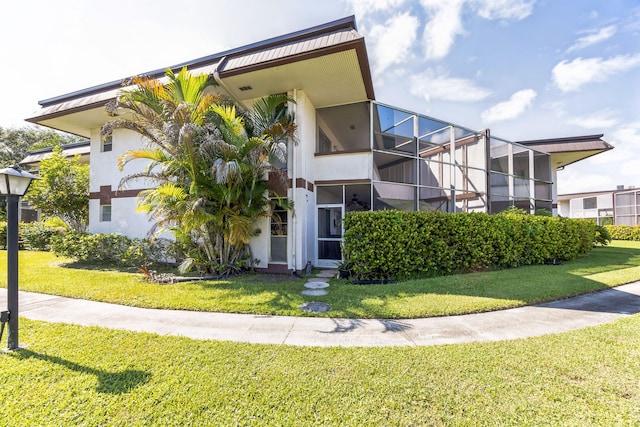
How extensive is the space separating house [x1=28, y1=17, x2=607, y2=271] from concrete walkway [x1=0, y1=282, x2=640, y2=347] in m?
4.11

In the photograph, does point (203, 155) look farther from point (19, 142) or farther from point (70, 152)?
point (19, 142)

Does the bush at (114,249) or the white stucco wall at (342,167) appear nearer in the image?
the bush at (114,249)

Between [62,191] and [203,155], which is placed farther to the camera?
[62,191]

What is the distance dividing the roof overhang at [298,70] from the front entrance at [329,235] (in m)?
4.10

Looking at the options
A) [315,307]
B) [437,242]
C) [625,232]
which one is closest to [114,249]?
[315,307]

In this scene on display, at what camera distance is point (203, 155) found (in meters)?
7.22

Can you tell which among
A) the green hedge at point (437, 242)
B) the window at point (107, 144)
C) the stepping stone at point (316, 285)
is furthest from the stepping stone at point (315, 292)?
the window at point (107, 144)

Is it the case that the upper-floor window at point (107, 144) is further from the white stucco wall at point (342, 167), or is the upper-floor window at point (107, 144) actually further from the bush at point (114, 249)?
the white stucco wall at point (342, 167)

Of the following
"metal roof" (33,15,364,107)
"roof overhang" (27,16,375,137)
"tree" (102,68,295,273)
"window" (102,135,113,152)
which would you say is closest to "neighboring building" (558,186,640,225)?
"roof overhang" (27,16,375,137)

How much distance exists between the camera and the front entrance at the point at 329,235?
31.4ft

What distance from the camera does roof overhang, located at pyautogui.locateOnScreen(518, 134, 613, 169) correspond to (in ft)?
46.8

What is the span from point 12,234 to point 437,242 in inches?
351

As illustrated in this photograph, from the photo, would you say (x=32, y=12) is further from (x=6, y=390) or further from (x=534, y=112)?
(x=534, y=112)

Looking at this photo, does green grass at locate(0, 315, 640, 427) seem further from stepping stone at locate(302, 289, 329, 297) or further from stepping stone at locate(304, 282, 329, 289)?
stepping stone at locate(304, 282, 329, 289)
